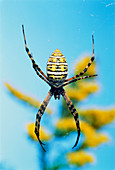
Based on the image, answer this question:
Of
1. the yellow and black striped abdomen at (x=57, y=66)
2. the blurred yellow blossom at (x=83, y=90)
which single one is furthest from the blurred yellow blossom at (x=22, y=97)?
the yellow and black striped abdomen at (x=57, y=66)

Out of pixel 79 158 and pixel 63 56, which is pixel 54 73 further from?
pixel 79 158

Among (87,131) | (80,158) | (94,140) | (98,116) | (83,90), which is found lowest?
(80,158)

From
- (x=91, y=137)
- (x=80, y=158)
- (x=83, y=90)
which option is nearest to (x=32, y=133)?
(x=80, y=158)

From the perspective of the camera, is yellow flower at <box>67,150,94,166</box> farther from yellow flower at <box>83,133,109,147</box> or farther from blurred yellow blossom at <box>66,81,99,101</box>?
blurred yellow blossom at <box>66,81,99,101</box>

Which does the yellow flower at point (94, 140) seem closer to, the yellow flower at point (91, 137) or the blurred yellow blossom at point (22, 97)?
the yellow flower at point (91, 137)

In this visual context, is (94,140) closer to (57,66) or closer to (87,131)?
(87,131)

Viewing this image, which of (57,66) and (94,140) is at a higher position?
(57,66)
